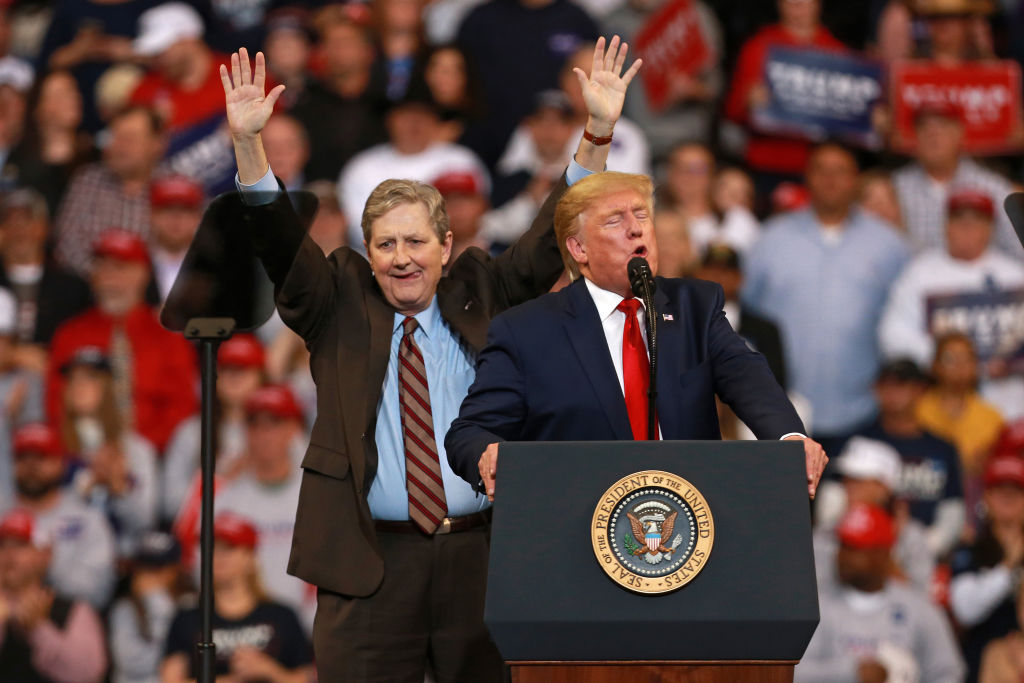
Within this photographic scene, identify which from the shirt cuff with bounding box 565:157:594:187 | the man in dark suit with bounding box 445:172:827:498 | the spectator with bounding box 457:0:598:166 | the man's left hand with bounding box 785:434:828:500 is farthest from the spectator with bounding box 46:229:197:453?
the man's left hand with bounding box 785:434:828:500

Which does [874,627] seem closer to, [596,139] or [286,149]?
[596,139]

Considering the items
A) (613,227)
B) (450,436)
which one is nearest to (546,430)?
(450,436)

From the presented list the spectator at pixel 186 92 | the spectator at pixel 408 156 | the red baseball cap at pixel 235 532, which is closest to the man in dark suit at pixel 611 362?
the red baseball cap at pixel 235 532

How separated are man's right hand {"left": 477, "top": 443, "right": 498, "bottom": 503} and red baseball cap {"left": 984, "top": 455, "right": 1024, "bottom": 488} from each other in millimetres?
4021

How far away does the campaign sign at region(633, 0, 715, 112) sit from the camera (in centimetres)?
791

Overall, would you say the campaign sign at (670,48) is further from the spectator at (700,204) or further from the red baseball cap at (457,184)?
the red baseball cap at (457,184)

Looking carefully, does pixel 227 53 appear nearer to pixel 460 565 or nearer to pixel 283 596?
pixel 283 596

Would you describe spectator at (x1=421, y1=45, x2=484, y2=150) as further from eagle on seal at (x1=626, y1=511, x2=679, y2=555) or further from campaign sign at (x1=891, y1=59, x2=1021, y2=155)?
eagle on seal at (x1=626, y1=511, x2=679, y2=555)

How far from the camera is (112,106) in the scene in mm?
8117

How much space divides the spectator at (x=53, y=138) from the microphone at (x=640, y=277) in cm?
517

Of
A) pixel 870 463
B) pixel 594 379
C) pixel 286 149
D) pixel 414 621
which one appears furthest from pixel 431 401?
pixel 286 149

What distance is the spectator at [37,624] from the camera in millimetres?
6051

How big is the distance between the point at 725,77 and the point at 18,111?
364 centimetres

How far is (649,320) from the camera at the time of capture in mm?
3074
